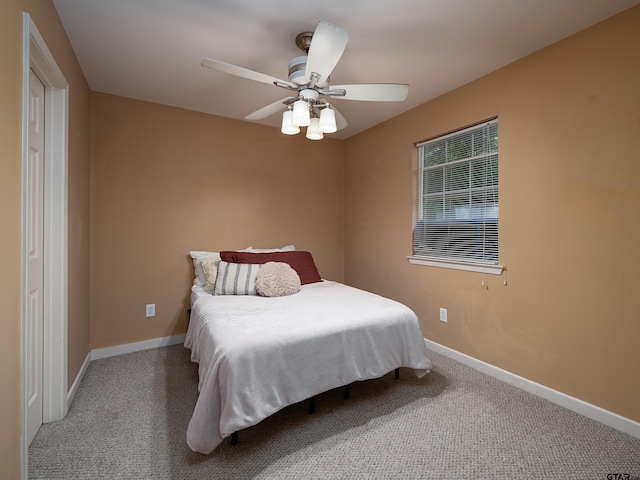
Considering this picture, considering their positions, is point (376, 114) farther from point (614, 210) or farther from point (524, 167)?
point (614, 210)

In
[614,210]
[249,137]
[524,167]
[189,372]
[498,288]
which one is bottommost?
[189,372]

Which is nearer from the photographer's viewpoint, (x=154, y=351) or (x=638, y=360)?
(x=638, y=360)

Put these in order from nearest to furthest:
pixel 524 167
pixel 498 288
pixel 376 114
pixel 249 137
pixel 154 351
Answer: pixel 524 167, pixel 498 288, pixel 154 351, pixel 376 114, pixel 249 137

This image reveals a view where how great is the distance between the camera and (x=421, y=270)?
10.2 ft

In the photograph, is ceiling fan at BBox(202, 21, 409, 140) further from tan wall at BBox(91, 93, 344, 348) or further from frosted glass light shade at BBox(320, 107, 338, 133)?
tan wall at BBox(91, 93, 344, 348)

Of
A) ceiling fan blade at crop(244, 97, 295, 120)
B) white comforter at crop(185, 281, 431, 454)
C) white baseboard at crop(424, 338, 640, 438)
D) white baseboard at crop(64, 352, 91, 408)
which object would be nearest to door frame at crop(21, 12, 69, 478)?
white baseboard at crop(64, 352, 91, 408)

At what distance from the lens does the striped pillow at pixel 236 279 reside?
2.64 meters

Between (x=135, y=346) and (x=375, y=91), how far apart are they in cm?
306

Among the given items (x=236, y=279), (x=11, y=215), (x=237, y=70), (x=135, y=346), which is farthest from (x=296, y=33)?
(x=135, y=346)

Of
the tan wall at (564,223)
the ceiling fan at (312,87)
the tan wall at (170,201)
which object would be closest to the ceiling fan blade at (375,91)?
the ceiling fan at (312,87)

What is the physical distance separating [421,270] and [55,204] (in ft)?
9.56

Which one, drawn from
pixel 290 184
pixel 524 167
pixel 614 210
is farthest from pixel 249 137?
pixel 614 210

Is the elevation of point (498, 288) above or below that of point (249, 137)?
below

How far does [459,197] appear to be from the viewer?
2809 mm
